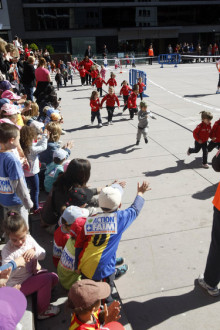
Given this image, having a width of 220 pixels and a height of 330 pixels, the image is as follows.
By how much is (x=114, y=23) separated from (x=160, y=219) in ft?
152

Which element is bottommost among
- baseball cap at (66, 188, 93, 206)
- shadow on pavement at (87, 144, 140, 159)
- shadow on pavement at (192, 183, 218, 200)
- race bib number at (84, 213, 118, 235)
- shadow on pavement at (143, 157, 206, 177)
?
shadow on pavement at (192, 183, 218, 200)

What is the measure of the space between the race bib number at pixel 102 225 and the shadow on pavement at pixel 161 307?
0.95 metres

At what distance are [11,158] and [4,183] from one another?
1.17 ft

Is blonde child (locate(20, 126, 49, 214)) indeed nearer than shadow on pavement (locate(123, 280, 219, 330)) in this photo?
No

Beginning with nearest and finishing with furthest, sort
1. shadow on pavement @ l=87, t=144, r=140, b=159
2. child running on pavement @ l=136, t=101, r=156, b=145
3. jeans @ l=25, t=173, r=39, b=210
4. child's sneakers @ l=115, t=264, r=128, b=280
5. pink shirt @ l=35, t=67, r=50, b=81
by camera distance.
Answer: child's sneakers @ l=115, t=264, r=128, b=280, jeans @ l=25, t=173, r=39, b=210, shadow on pavement @ l=87, t=144, r=140, b=159, child running on pavement @ l=136, t=101, r=156, b=145, pink shirt @ l=35, t=67, r=50, b=81

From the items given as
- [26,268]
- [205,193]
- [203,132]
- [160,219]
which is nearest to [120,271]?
[26,268]

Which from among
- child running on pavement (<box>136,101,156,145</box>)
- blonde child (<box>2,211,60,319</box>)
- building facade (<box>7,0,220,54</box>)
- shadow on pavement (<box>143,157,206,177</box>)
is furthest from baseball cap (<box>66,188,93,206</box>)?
building facade (<box>7,0,220,54</box>)

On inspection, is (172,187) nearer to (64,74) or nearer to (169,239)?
(169,239)

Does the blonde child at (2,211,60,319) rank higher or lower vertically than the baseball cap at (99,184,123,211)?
lower

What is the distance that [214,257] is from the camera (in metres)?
3.24

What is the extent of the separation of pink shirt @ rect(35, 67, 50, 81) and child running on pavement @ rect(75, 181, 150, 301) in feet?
23.8

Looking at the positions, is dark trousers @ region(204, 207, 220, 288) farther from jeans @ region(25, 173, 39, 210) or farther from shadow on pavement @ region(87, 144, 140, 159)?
shadow on pavement @ region(87, 144, 140, 159)

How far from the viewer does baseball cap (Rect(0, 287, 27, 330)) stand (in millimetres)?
1637

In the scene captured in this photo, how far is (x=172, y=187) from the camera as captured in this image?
588 cm
